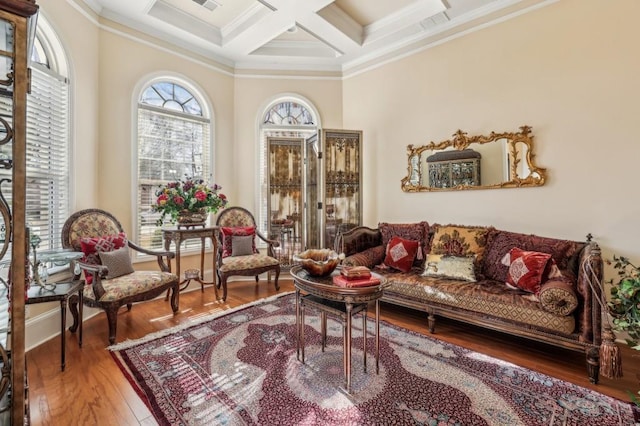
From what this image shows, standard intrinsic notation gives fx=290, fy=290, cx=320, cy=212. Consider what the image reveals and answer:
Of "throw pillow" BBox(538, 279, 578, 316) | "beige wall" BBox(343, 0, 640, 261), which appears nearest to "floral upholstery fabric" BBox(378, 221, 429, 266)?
"beige wall" BBox(343, 0, 640, 261)

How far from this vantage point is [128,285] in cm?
265

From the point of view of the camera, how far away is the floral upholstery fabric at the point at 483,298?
223 centimetres

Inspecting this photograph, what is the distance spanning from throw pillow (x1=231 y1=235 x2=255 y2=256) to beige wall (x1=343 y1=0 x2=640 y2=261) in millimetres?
2248

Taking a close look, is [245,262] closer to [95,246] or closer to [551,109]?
[95,246]

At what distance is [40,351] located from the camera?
2.42 metres

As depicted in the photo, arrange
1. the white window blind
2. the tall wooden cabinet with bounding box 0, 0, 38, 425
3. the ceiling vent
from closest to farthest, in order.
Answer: the tall wooden cabinet with bounding box 0, 0, 38, 425 < the ceiling vent < the white window blind

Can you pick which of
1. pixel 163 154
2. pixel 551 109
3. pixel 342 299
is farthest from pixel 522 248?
pixel 163 154

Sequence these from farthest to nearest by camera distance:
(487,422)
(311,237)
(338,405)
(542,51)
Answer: (311,237), (542,51), (338,405), (487,422)

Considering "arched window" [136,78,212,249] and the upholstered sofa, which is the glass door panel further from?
the upholstered sofa

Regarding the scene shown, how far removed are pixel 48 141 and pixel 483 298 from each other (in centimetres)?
430

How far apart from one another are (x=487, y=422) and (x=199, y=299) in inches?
129

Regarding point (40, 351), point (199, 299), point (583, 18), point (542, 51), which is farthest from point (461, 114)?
point (40, 351)

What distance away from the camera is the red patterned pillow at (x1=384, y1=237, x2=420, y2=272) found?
10.9 feet

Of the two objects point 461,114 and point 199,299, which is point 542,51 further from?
point 199,299
